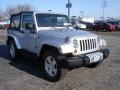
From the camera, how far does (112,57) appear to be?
9.88 m

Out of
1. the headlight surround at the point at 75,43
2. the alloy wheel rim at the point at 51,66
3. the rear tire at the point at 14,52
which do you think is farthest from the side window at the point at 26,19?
the headlight surround at the point at 75,43

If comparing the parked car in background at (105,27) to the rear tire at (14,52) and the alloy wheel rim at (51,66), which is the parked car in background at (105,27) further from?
the alloy wheel rim at (51,66)

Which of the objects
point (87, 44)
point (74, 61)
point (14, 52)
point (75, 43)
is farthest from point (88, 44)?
point (14, 52)

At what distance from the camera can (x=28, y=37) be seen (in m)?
7.95

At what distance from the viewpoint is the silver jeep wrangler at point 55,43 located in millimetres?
6191

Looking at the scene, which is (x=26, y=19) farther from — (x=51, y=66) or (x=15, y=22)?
(x=51, y=66)

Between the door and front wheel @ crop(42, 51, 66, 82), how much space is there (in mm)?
973

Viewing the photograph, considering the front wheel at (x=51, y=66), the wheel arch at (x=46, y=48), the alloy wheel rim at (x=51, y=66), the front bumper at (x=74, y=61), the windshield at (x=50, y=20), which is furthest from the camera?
the windshield at (x=50, y=20)

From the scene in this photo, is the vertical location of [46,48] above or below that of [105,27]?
above

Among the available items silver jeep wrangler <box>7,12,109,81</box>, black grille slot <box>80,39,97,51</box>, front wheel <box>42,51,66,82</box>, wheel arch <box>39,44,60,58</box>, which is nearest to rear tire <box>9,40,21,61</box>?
silver jeep wrangler <box>7,12,109,81</box>

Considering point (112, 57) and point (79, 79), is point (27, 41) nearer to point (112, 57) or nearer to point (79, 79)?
point (79, 79)

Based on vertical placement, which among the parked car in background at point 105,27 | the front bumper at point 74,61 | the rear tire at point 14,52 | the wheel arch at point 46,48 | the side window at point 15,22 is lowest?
the parked car in background at point 105,27

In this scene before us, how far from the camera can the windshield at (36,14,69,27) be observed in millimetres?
7634

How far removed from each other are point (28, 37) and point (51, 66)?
1.77 meters
